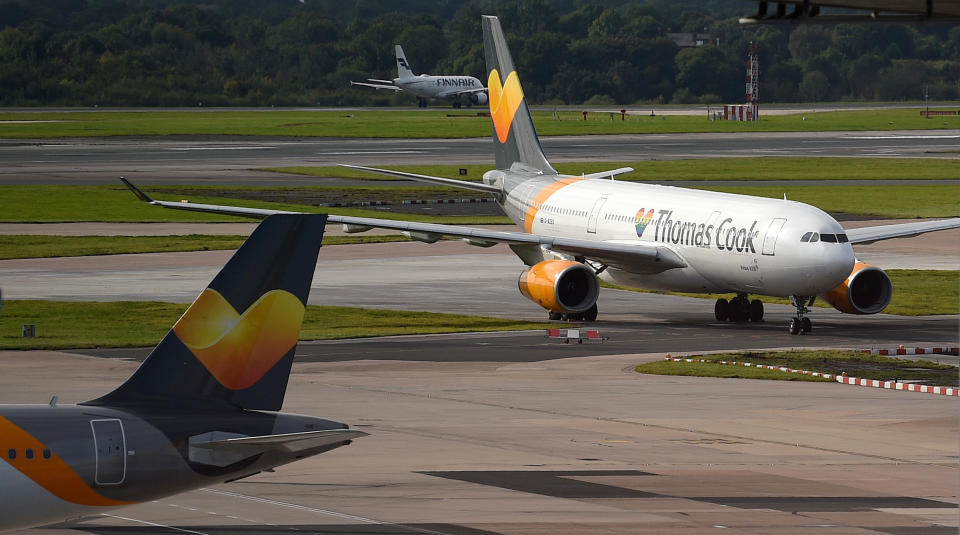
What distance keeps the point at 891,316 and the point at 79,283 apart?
26.5 m

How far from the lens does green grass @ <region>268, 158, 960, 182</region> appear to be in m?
108

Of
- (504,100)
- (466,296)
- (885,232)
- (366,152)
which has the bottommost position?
(466,296)

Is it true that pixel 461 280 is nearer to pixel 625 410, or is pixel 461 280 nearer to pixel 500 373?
pixel 500 373

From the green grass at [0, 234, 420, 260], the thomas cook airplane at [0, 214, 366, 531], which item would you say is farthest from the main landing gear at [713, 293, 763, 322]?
the thomas cook airplane at [0, 214, 366, 531]

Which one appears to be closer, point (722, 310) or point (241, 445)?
point (241, 445)

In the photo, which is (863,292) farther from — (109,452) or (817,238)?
(109,452)

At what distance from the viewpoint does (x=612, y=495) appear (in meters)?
24.4

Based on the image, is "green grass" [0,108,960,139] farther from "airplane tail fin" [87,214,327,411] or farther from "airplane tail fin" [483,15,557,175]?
"airplane tail fin" [87,214,327,411]

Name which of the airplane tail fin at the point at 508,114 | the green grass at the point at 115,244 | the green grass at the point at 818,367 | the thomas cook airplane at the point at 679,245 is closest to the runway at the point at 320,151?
the green grass at the point at 115,244

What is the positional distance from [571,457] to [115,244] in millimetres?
43863

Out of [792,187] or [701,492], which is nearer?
[701,492]

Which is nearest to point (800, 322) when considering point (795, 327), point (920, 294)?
point (795, 327)

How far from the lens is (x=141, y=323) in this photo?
152 feet

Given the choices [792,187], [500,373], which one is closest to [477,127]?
[792,187]
